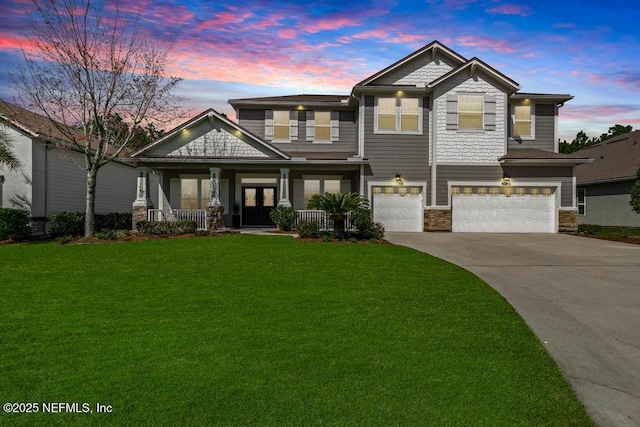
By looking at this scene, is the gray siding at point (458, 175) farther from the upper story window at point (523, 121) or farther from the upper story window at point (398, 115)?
the upper story window at point (523, 121)

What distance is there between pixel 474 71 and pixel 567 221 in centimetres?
891

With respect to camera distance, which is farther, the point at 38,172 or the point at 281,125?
the point at 281,125

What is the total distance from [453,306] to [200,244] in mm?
9609

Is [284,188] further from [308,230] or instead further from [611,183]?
[611,183]

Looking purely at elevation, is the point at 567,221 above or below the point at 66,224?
above


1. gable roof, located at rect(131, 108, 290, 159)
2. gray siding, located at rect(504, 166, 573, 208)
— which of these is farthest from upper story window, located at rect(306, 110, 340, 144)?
gray siding, located at rect(504, 166, 573, 208)

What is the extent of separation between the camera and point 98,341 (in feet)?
16.6

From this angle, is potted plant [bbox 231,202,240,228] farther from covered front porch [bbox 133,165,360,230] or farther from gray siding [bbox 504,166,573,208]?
gray siding [bbox 504,166,573,208]

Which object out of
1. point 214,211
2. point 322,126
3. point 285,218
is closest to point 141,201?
point 214,211

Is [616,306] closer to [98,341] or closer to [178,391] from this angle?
[178,391]

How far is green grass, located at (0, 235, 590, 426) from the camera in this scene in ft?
11.7

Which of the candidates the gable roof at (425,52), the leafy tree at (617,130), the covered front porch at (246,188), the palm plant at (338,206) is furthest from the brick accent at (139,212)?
the leafy tree at (617,130)

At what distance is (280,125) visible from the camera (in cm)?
2197

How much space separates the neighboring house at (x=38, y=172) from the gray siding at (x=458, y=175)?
1727 cm
